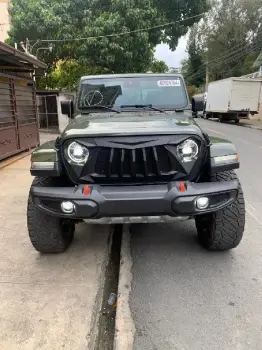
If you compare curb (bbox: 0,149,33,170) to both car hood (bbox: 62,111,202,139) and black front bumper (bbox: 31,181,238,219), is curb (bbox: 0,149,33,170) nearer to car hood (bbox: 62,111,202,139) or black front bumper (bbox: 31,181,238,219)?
car hood (bbox: 62,111,202,139)

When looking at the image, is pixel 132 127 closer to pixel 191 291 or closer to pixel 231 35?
pixel 191 291

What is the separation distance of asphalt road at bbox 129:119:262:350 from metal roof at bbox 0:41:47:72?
5.63 meters

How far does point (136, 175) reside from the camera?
3.02 m

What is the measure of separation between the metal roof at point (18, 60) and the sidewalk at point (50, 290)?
4861mm

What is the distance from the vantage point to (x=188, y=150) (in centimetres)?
298

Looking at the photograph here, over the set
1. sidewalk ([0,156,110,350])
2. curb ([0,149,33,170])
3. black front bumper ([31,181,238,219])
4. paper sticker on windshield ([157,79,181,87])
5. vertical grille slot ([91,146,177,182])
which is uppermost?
paper sticker on windshield ([157,79,181,87])

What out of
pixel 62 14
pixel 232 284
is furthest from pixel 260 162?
pixel 62 14

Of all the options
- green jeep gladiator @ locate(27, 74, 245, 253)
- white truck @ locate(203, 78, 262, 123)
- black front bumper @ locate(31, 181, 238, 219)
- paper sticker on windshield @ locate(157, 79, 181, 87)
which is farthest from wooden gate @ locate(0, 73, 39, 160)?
white truck @ locate(203, 78, 262, 123)

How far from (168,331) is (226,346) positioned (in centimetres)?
40

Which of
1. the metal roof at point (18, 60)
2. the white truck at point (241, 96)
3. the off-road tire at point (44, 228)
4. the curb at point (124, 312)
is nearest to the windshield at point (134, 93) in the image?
the off-road tire at point (44, 228)

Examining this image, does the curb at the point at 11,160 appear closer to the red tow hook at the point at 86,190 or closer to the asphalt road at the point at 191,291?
→ the asphalt road at the point at 191,291

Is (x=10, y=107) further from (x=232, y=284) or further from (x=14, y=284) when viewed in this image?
(x=232, y=284)

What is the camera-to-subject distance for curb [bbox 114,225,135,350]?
2.34m

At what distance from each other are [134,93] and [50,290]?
2.55 metres
